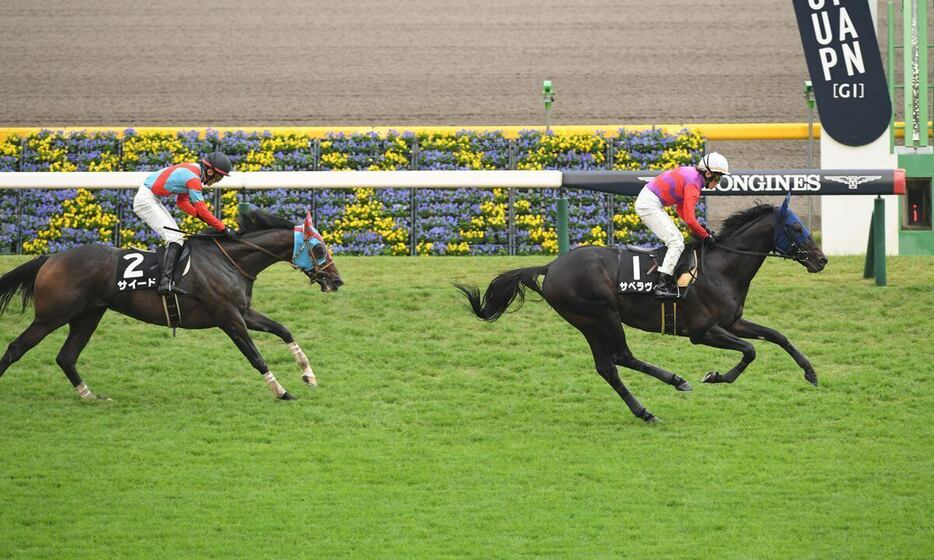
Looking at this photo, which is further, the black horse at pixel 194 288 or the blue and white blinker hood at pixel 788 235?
the black horse at pixel 194 288

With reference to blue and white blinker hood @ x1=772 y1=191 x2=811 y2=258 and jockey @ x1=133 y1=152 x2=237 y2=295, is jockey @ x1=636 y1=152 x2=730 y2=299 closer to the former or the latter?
blue and white blinker hood @ x1=772 y1=191 x2=811 y2=258

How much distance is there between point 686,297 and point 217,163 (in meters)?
3.41

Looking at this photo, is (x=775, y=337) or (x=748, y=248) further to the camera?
(x=748, y=248)

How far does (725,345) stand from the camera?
8703 mm

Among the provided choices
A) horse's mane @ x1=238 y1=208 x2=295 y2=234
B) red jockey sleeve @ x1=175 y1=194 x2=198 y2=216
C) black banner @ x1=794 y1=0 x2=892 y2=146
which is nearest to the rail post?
black banner @ x1=794 y1=0 x2=892 y2=146

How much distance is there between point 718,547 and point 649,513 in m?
0.60

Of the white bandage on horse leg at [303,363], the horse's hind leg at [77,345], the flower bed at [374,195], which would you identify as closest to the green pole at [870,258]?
the flower bed at [374,195]

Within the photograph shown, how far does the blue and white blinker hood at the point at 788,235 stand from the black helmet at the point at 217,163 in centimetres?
384

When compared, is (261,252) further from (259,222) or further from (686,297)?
(686,297)

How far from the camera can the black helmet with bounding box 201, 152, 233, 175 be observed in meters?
9.31

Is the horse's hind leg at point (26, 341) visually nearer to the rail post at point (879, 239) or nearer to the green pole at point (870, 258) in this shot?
the rail post at point (879, 239)

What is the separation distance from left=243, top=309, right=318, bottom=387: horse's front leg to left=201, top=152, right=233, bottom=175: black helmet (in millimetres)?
1019

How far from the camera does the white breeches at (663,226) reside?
8.70 meters

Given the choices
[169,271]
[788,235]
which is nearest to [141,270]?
Result: [169,271]
